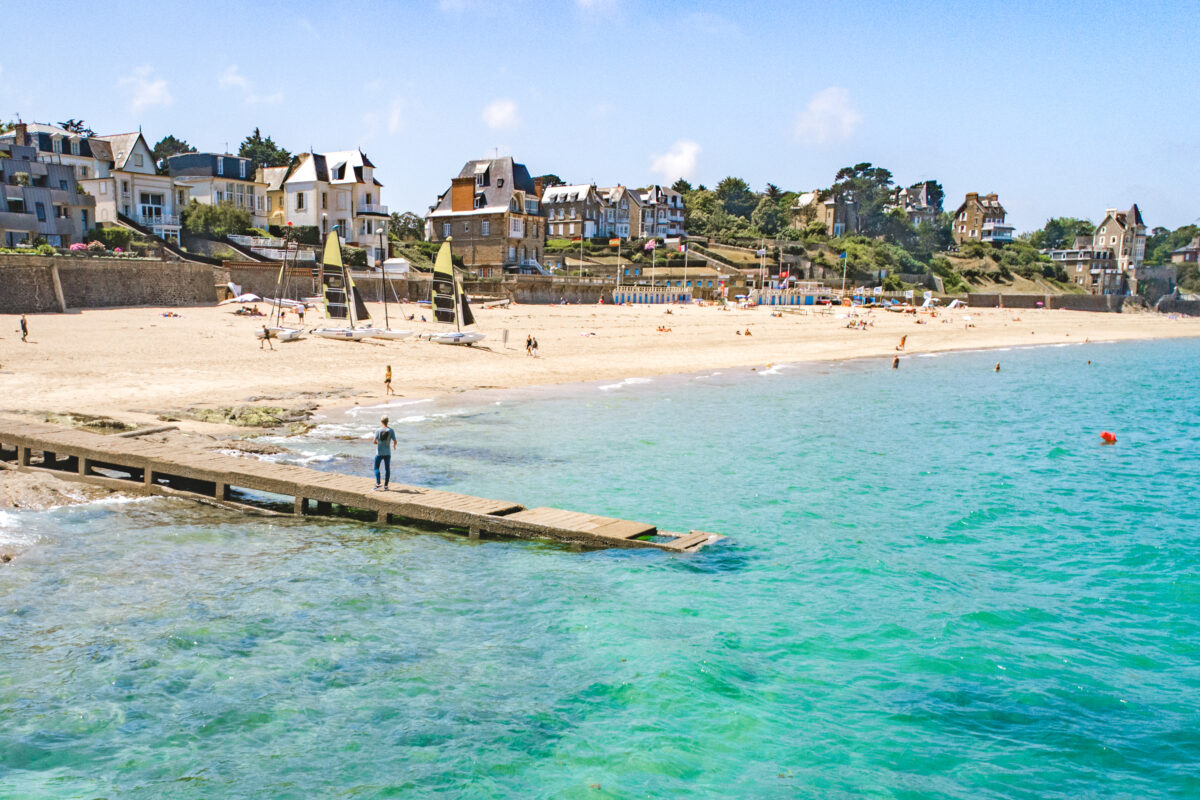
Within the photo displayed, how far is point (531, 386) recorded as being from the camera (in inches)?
1395

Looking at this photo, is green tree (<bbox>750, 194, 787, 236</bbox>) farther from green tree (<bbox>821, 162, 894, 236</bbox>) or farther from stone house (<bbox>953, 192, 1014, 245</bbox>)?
stone house (<bbox>953, 192, 1014, 245</bbox>)

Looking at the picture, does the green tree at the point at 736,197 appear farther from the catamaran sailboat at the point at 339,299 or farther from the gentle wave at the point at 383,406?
the gentle wave at the point at 383,406

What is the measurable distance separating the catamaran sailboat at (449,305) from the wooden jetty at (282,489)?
81.6 feet

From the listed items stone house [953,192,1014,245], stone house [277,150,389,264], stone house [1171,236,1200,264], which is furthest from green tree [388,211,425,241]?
stone house [1171,236,1200,264]

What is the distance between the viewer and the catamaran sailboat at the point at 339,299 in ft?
138

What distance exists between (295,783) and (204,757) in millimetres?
1073

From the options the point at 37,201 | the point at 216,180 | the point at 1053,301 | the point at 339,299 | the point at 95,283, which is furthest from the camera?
the point at 1053,301

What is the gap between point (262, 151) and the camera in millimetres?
109125

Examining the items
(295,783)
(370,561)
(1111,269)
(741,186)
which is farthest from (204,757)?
(1111,269)

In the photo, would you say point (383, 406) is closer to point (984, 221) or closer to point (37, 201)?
point (37, 201)

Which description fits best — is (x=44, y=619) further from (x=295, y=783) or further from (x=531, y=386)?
(x=531, y=386)

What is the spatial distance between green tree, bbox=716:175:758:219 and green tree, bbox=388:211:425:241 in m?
53.3

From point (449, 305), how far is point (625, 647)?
35.4 meters

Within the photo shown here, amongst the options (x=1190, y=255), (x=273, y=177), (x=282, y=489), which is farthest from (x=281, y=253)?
(x=1190, y=255)
